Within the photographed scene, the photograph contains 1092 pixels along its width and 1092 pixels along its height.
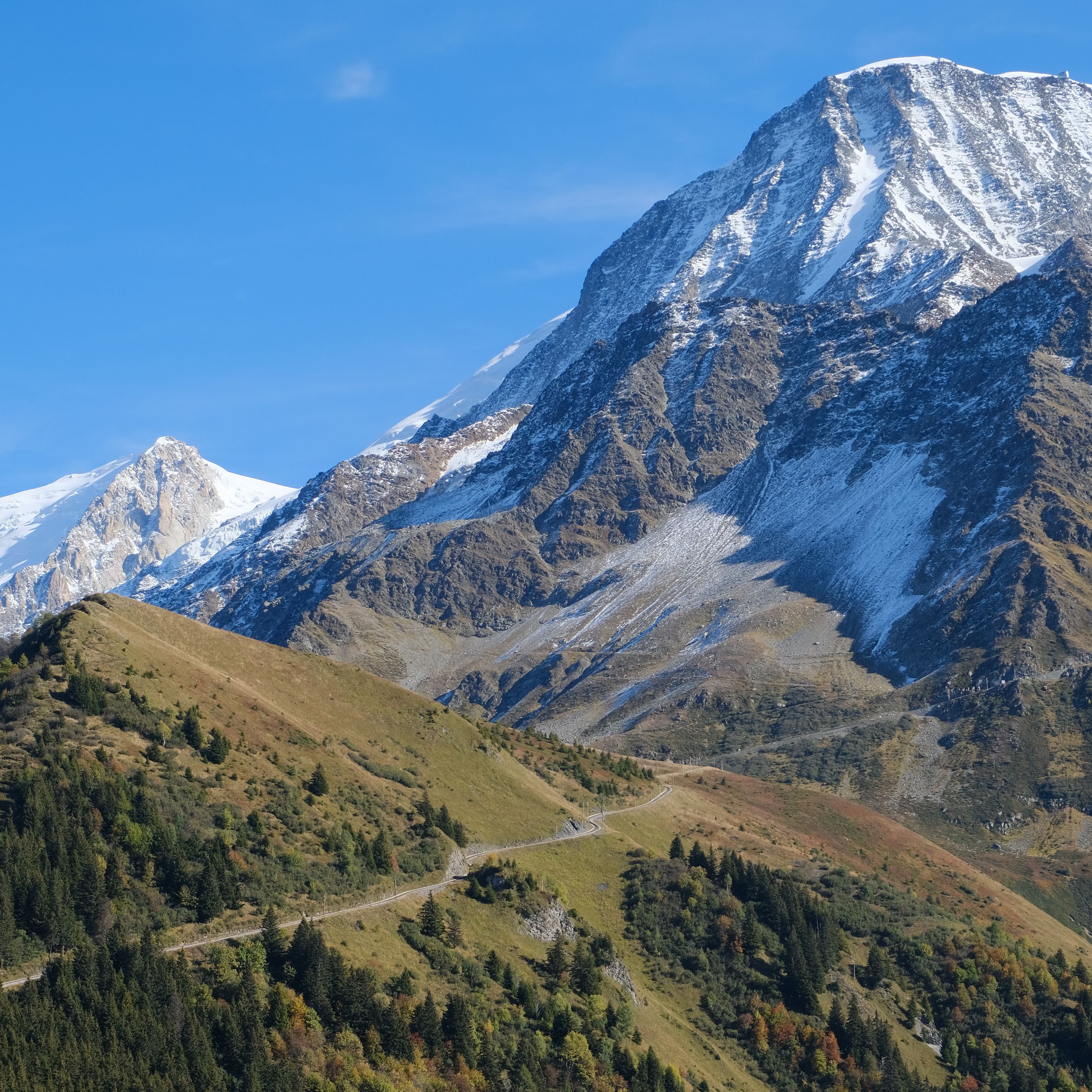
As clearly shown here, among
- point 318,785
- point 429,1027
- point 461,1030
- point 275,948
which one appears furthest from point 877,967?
point 275,948

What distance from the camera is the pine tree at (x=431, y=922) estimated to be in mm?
109500

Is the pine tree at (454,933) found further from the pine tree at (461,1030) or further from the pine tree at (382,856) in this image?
the pine tree at (461,1030)

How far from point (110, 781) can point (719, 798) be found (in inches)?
4361

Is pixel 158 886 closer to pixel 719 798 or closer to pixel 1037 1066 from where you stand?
pixel 1037 1066

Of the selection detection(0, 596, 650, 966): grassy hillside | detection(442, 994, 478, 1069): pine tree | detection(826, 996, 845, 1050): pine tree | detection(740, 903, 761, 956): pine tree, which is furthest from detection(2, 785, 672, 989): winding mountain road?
detection(826, 996, 845, 1050): pine tree

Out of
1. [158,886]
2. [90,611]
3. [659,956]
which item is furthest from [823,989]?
[90,611]

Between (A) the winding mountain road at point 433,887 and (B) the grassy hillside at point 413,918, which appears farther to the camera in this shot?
(A) the winding mountain road at point 433,887

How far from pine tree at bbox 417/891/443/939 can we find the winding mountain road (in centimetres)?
325

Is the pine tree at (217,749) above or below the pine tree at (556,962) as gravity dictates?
above

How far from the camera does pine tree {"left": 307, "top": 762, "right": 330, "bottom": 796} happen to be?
122 metres

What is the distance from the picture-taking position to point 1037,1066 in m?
144

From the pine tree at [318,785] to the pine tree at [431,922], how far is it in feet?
53.7

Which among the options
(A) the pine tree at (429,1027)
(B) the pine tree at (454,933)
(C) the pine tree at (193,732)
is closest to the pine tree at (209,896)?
(A) the pine tree at (429,1027)

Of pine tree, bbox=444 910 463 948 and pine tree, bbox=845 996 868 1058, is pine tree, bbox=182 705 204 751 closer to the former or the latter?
pine tree, bbox=444 910 463 948
